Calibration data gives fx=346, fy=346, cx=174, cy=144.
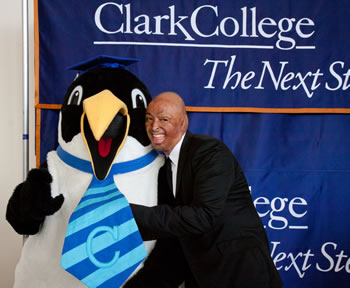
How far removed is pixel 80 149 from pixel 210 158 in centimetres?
40

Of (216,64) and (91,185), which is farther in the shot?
(216,64)

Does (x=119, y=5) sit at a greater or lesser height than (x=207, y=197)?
greater

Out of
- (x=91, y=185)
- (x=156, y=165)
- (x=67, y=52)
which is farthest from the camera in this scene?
(x=67, y=52)

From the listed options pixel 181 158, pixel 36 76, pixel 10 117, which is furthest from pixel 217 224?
pixel 10 117

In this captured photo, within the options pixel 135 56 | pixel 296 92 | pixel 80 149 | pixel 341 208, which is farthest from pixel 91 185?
pixel 341 208

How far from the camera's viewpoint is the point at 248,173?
5.57 ft

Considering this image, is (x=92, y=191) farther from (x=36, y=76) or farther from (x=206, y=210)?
(x=36, y=76)

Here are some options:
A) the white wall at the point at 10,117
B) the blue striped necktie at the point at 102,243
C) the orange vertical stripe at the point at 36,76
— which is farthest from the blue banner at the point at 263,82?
the blue striped necktie at the point at 102,243

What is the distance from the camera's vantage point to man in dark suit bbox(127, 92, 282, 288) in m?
1.03

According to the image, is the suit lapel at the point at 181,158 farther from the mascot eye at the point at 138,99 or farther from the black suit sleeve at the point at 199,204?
the mascot eye at the point at 138,99

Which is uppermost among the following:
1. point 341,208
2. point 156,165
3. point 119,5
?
point 119,5

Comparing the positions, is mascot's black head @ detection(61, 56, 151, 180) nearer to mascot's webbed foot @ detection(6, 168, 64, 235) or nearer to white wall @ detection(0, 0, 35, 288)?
mascot's webbed foot @ detection(6, 168, 64, 235)

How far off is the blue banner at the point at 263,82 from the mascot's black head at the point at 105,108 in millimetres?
525

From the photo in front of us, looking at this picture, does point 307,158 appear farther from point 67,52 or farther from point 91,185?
point 67,52
